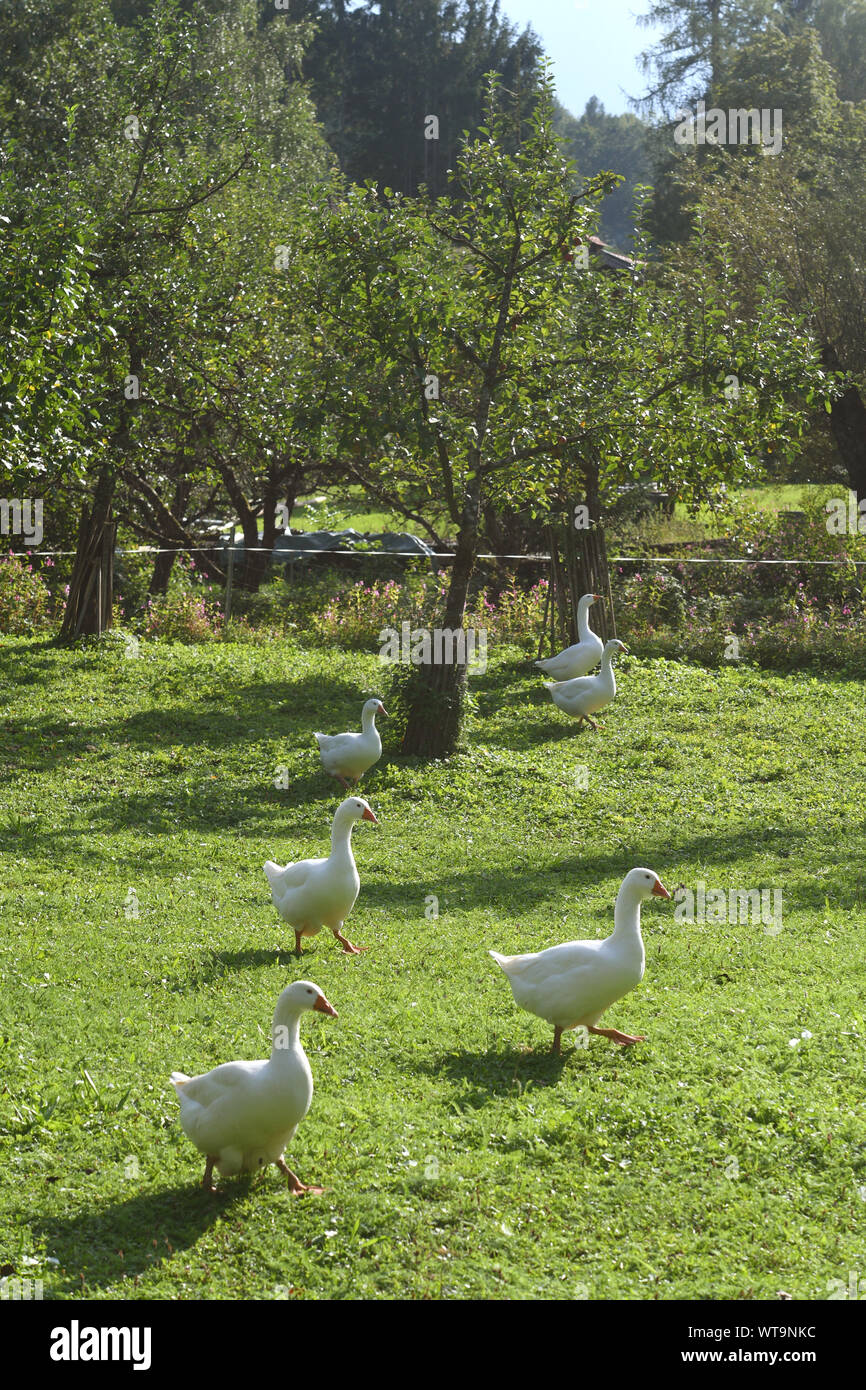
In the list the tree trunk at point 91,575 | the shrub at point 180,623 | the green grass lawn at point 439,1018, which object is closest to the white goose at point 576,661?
the green grass lawn at point 439,1018

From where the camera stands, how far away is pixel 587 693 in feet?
48.5

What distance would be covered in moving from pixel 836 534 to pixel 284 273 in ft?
34.4

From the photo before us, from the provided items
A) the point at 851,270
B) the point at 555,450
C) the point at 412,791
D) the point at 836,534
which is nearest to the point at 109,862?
the point at 412,791

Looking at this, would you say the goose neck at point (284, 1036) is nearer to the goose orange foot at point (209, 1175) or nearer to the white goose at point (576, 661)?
the goose orange foot at point (209, 1175)

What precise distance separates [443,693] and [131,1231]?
8603mm

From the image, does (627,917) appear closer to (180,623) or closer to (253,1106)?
(253,1106)

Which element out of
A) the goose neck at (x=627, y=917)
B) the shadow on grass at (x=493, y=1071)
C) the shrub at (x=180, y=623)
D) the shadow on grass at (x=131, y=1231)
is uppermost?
the shrub at (x=180, y=623)

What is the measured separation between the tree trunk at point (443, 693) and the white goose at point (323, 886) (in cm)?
517

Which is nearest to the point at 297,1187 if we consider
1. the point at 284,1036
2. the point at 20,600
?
the point at 284,1036

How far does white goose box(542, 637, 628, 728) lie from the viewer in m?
14.8

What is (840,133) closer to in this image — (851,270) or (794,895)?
(851,270)

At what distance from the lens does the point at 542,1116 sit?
6238mm

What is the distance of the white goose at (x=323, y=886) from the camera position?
8016 millimetres

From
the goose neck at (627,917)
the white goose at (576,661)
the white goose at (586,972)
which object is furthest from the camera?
the white goose at (576,661)
